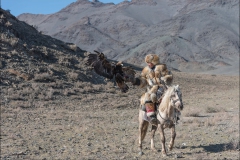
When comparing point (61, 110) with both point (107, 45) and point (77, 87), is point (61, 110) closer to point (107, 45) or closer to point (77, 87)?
point (77, 87)

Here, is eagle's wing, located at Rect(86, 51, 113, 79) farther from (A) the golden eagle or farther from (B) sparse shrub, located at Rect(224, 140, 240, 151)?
(B) sparse shrub, located at Rect(224, 140, 240, 151)

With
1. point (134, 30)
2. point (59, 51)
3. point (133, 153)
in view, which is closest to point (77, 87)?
point (59, 51)

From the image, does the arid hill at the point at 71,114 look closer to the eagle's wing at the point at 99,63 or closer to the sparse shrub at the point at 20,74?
the sparse shrub at the point at 20,74

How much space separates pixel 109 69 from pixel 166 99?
6.27ft

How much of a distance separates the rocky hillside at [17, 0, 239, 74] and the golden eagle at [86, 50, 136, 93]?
70.6 metres

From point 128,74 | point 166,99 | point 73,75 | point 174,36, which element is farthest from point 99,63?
point 174,36

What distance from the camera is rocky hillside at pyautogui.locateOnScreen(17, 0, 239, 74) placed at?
100250 mm

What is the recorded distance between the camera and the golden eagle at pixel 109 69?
605 centimetres

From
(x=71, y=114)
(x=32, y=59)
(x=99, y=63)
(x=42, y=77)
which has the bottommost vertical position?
(x=71, y=114)

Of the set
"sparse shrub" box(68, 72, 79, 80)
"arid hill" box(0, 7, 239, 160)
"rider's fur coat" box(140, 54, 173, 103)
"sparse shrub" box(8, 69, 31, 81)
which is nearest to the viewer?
"rider's fur coat" box(140, 54, 173, 103)

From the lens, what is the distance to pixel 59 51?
32.3 metres

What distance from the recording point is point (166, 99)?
759cm

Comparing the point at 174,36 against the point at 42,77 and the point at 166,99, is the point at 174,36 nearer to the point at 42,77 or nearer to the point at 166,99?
the point at 42,77

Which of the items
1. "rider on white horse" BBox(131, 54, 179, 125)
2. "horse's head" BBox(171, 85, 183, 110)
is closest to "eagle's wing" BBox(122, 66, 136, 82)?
"rider on white horse" BBox(131, 54, 179, 125)
